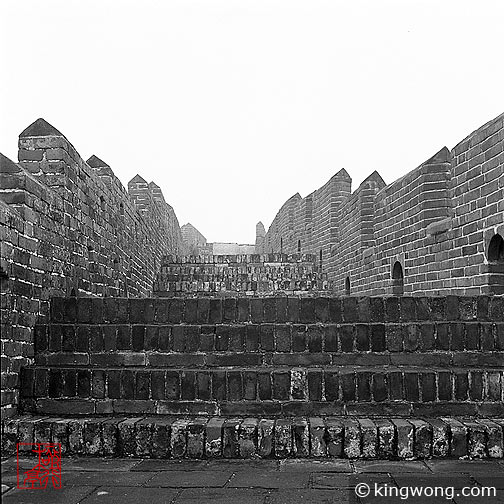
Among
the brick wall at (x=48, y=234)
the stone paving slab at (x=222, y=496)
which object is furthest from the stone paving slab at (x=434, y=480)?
the brick wall at (x=48, y=234)

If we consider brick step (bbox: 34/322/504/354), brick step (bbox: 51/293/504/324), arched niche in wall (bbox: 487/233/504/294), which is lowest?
brick step (bbox: 34/322/504/354)

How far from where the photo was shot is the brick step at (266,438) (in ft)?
13.4

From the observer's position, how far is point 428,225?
359 inches

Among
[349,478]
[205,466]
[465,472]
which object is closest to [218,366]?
[205,466]

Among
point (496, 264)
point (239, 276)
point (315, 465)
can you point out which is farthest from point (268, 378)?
point (239, 276)

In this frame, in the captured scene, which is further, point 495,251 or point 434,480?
point 495,251

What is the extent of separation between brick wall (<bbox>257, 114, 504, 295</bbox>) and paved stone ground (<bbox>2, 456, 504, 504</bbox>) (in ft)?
12.5

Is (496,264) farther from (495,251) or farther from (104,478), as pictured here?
(104,478)

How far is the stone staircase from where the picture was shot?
414cm

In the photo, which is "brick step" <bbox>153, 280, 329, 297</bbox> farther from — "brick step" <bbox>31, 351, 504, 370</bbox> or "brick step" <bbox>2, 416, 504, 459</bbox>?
"brick step" <bbox>2, 416, 504, 459</bbox>

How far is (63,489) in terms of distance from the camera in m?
3.41

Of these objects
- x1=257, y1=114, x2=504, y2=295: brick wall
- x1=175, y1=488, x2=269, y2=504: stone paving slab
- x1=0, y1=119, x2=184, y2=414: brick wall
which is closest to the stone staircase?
x1=0, y1=119, x2=184, y2=414: brick wall

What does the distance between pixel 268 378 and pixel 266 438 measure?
1.70 feet

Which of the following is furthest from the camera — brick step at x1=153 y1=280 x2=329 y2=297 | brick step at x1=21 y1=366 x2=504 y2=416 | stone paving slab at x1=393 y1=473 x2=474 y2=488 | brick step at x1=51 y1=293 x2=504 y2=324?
brick step at x1=153 y1=280 x2=329 y2=297
